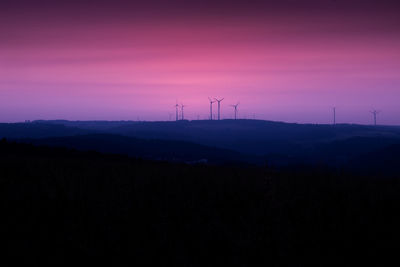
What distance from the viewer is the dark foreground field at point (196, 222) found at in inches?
237

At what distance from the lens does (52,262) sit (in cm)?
577

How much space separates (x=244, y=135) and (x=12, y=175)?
478ft

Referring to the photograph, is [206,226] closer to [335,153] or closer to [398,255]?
[398,255]

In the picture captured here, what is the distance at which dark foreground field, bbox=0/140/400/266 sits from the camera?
601cm

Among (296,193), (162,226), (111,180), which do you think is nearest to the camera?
(162,226)

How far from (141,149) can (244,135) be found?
295 ft

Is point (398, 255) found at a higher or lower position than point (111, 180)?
lower

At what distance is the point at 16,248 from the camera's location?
6.05m

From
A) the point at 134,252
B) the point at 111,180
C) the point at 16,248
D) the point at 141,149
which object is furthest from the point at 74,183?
the point at 141,149

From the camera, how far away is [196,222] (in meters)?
7.01

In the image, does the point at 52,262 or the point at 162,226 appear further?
the point at 162,226

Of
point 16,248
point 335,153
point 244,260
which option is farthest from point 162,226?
point 335,153

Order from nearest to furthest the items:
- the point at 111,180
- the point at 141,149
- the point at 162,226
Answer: the point at 162,226, the point at 111,180, the point at 141,149

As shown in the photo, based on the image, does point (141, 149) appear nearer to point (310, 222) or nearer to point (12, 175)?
point (12, 175)
